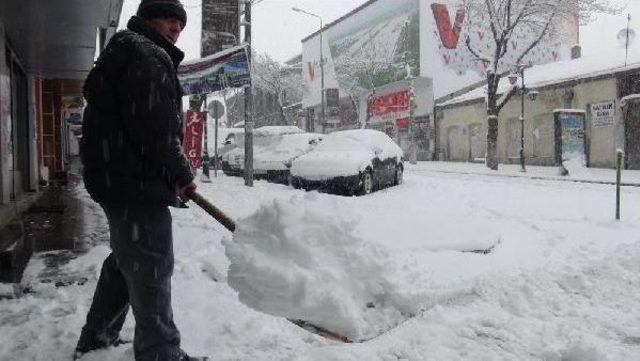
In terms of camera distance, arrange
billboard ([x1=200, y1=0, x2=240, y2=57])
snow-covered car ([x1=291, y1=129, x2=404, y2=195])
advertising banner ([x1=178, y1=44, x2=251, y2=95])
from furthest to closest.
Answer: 1. billboard ([x1=200, y1=0, x2=240, y2=57])
2. snow-covered car ([x1=291, y1=129, x2=404, y2=195])
3. advertising banner ([x1=178, y1=44, x2=251, y2=95])

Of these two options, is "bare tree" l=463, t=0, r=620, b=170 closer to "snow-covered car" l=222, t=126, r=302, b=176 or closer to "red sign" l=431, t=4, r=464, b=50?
"red sign" l=431, t=4, r=464, b=50

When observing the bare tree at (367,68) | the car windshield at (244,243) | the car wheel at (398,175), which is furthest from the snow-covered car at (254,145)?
the bare tree at (367,68)

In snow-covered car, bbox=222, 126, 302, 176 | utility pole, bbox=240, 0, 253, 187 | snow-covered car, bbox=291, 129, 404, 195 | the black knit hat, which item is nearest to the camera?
the black knit hat

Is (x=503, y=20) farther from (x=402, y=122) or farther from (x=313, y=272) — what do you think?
(x=313, y=272)

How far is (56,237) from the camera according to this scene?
20.4ft

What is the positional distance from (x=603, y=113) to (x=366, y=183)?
1499 centimetres

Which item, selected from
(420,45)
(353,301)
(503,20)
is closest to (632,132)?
(503,20)

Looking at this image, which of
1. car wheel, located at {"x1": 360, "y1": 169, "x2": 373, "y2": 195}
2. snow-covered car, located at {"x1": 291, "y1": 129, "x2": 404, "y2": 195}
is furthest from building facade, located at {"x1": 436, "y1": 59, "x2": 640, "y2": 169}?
car wheel, located at {"x1": 360, "y1": 169, "x2": 373, "y2": 195}

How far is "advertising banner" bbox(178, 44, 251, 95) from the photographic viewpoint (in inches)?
436

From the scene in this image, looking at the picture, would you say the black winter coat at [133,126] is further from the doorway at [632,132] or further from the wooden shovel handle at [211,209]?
the doorway at [632,132]

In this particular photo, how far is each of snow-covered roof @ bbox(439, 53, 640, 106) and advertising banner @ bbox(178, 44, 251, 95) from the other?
680 inches

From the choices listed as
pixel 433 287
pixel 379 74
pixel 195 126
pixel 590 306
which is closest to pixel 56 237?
pixel 433 287

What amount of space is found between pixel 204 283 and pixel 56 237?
271 centimetres

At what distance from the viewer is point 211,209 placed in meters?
3.05
